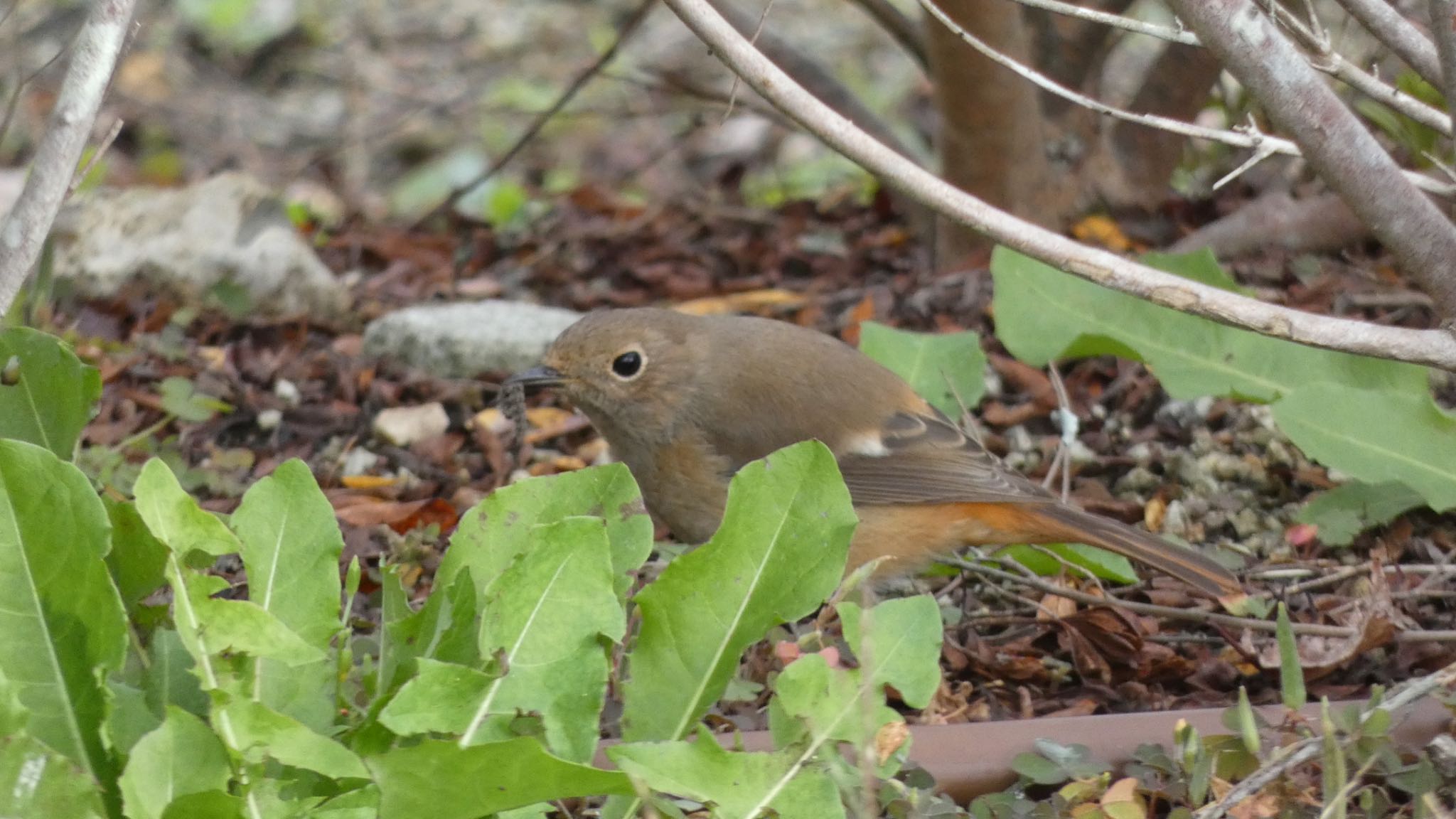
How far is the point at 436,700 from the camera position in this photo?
7.54 feet

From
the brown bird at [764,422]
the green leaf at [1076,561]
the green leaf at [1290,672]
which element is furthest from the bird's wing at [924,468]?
the green leaf at [1290,672]

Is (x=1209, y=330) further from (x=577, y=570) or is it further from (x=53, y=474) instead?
(x=53, y=474)

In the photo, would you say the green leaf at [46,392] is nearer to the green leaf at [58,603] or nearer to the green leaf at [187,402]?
the green leaf at [58,603]

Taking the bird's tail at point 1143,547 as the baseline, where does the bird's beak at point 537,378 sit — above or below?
above

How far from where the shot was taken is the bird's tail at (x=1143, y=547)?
3.51 metres

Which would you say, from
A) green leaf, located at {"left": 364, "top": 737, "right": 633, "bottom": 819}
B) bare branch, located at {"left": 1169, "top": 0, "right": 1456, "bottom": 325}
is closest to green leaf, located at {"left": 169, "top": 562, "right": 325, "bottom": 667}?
green leaf, located at {"left": 364, "top": 737, "right": 633, "bottom": 819}

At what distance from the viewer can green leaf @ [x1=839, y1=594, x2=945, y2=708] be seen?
8.13 ft

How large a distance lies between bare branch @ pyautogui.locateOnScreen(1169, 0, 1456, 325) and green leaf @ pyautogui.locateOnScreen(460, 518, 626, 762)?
4.24 feet

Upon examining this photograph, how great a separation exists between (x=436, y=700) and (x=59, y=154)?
3.14ft

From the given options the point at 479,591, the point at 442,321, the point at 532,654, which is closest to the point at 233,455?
the point at 442,321

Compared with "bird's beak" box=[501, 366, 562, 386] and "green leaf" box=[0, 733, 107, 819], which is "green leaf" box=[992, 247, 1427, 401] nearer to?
"bird's beak" box=[501, 366, 562, 386]

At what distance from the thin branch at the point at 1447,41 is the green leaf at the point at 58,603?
85.9 inches

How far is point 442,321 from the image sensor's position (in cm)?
520

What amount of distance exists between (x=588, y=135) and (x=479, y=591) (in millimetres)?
7099
